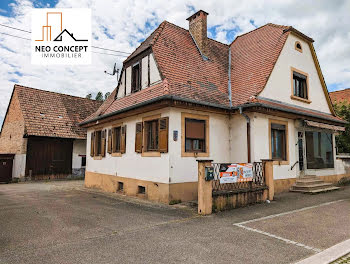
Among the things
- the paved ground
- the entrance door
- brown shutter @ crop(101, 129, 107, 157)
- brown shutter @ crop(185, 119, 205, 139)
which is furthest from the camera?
brown shutter @ crop(101, 129, 107, 157)

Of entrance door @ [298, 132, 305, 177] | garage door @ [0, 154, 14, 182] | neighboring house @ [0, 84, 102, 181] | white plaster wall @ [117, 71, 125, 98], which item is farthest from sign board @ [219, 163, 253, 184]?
garage door @ [0, 154, 14, 182]

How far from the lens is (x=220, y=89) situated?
1161 centimetres

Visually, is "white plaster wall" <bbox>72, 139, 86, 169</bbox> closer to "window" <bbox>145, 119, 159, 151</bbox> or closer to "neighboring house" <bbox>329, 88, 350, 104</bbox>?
"window" <bbox>145, 119, 159, 151</bbox>

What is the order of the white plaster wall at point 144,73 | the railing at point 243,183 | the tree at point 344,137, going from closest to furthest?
1. the railing at point 243,183
2. the white plaster wall at point 144,73
3. the tree at point 344,137

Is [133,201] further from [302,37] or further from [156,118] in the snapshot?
[302,37]

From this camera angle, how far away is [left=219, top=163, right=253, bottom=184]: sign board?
804 cm

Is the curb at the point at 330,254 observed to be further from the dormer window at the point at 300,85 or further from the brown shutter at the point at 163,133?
the dormer window at the point at 300,85

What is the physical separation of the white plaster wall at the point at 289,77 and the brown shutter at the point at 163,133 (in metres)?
4.41

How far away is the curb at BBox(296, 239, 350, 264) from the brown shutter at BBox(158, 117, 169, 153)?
5.64 metres

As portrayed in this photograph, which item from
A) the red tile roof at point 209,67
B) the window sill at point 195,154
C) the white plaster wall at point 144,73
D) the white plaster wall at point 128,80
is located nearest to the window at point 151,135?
the red tile roof at point 209,67

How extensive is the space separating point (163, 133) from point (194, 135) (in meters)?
1.26

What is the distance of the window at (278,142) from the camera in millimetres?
11305

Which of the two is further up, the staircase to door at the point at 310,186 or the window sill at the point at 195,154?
the window sill at the point at 195,154

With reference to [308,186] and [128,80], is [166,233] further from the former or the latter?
A: [128,80]
